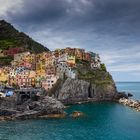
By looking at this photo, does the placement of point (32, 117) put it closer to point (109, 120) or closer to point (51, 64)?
point (109, 120)

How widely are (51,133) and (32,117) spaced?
60.9ft

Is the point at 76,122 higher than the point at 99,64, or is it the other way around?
the point at 99,64

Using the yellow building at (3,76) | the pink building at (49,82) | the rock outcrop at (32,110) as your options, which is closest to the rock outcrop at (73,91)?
the pink building at (49,82)

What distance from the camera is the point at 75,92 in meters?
143

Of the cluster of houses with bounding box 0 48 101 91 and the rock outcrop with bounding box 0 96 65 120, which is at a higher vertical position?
the cluster of houses with bounding box 0 48 101 91

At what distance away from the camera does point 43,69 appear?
511 feet

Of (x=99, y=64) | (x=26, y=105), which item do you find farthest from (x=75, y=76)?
(x=26, y=105)

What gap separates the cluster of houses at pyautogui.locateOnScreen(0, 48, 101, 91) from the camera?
144 m

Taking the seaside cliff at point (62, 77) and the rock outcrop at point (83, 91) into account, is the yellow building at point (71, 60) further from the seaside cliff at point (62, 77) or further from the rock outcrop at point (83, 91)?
the rock outcrop at point (83, 91)

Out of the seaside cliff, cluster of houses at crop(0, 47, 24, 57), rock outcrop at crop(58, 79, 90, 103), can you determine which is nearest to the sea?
the seaside cliff

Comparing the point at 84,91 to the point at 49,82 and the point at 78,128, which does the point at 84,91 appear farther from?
the point at 78,128

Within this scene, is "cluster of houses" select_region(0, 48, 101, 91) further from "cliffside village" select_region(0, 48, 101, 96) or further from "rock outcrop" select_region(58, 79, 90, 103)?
"rock outcrop" select_region(58, 79, 90, 103)

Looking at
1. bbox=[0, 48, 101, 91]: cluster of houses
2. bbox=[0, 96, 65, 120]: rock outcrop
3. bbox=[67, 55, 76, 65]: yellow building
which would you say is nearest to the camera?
bbox=[0, 96, 65, 120]: rock outcrop

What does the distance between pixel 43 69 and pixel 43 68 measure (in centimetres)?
133
